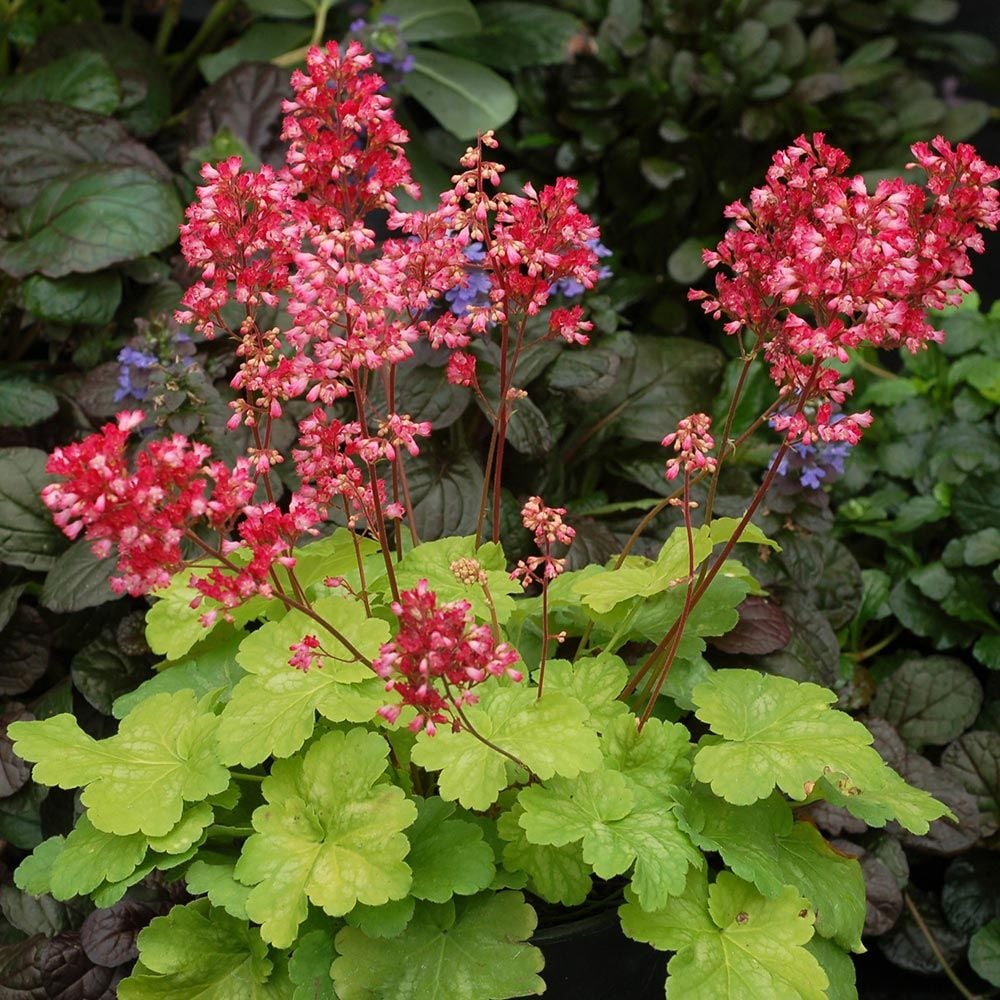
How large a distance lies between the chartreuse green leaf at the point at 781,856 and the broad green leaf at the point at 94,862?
0.50m

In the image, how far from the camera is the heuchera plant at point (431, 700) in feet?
2.98

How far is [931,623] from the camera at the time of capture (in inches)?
75.6

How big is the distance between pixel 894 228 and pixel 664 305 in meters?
1.71

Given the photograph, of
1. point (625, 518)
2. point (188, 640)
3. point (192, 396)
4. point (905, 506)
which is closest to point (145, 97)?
point (192, 396)

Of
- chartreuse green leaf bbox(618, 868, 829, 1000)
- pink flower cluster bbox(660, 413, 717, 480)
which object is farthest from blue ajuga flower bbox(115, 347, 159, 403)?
chartreuse green leaf bbox(618, 868, 829, 1000)

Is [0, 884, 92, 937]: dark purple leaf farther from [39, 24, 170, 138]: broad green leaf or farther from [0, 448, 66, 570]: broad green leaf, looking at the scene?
[39, 24, 170, 138]: broad green leaf

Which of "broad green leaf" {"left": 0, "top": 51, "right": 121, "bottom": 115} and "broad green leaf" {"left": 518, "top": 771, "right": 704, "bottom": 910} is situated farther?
"broad green leaf" {"left": 0, "top": 51, "right": 121, "bottom": 115}

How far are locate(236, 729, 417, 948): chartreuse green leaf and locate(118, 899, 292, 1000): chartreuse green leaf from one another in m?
0.10

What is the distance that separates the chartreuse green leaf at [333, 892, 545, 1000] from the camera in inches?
40.0

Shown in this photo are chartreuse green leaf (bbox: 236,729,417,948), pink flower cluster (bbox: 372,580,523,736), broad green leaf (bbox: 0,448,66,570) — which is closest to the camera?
pink flower cluster (bbox: 372,580,523,736)

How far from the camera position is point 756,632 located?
Answer: 4.73ft

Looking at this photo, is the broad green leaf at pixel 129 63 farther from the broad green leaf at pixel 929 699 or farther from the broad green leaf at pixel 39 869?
the broad green leaf at pixel 929 699

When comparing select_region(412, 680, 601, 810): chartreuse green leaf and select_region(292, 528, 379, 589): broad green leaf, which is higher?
select_region(412, 680, 601, 810): chartreuse green leaf

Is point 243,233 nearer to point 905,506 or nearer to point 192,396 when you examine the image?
point 192,396
